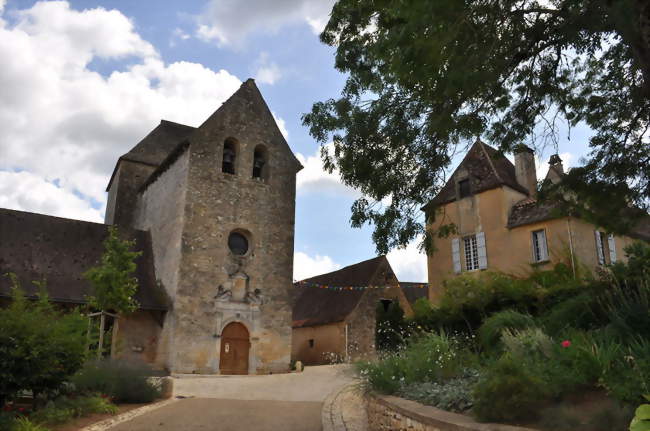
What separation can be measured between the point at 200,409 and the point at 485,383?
20.1 ft

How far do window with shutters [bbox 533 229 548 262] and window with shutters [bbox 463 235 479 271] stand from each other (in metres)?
2.09

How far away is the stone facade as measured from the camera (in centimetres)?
1777

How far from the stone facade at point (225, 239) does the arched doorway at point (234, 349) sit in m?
0.23

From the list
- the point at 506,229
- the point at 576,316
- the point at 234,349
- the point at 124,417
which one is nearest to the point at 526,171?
the point at 506,229

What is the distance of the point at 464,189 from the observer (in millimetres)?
20516

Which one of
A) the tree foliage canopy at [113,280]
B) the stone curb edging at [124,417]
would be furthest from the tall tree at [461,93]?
the tree foliage canopy at [113,280]

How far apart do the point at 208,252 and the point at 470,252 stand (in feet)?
30.1

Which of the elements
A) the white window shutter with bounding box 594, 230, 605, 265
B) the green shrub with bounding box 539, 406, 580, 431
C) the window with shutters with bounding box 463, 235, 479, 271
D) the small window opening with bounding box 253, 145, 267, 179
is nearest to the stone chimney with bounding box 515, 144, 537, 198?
the white window shutter with bounding box 594, 230, 605, 265

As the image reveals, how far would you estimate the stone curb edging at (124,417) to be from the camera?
8156 mm

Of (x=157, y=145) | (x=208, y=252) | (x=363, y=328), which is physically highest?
(x=157, y=145)

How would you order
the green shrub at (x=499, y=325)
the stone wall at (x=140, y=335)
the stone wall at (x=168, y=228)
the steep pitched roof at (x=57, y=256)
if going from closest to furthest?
the green shrub at (x=499, y=325) → the steep pitched roof at (x=57, y=256) → the stone wall at (x=140, y=335) → the stone wall at (x=168, y=228)

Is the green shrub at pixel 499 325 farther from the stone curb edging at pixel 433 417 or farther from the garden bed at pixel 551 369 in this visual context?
the stone curb edging at pixel 433 417

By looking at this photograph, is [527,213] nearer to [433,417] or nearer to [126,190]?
[433,417]

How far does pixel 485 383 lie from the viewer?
5.40 m
